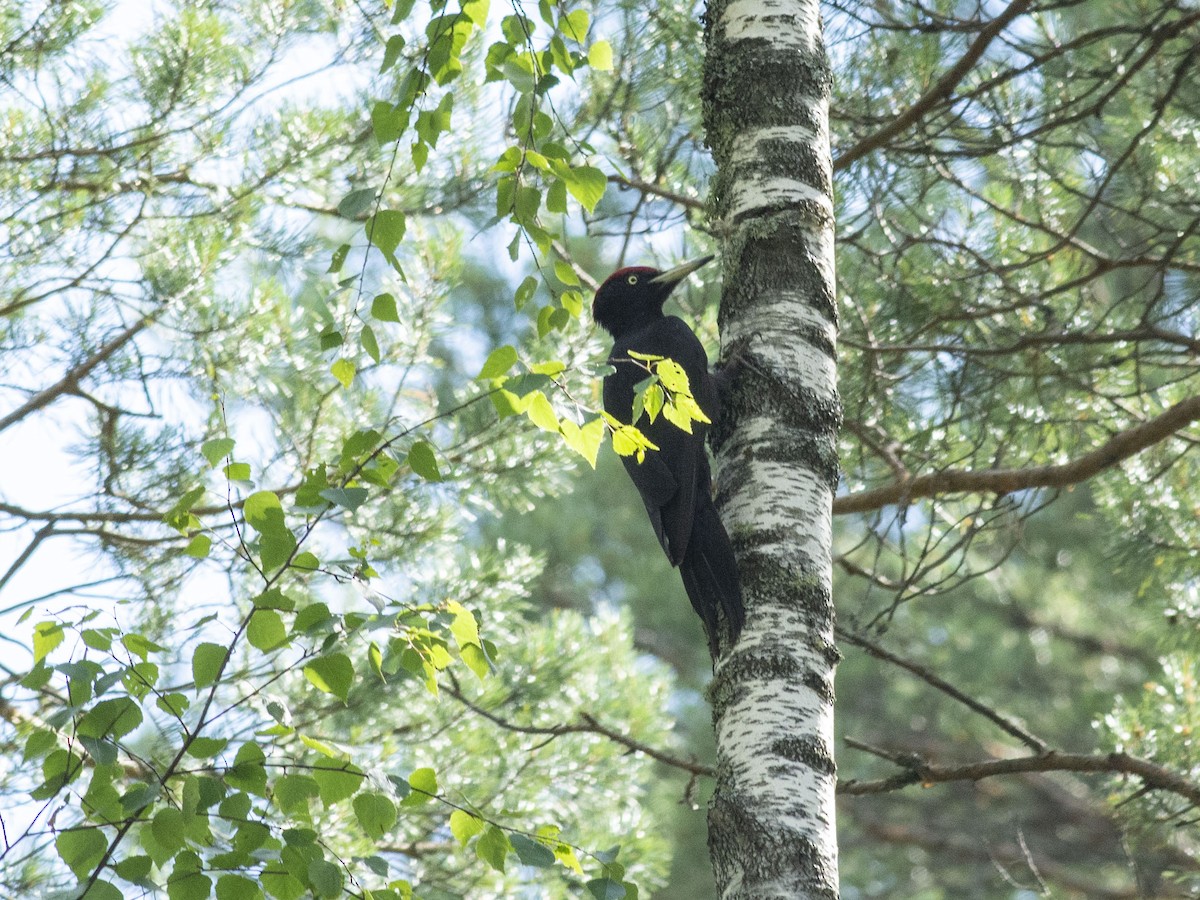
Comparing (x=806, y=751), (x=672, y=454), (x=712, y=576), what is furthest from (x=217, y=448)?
(x=672, y=454)

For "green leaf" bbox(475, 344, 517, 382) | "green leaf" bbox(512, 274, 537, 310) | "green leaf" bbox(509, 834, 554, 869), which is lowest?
"green leaf" bbox(509, 834, 554, 869)

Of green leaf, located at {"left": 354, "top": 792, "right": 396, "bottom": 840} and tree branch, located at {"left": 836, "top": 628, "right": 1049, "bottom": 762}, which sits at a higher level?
tree branch, located at {"left": 836, "top": 628, "right": 1049, "bottom": 762}

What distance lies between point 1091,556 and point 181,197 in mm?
6445

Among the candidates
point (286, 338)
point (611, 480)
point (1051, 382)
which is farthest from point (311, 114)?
point (611, 480)

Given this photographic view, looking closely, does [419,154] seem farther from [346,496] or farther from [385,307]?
[346,496]

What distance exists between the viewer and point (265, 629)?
1894mm

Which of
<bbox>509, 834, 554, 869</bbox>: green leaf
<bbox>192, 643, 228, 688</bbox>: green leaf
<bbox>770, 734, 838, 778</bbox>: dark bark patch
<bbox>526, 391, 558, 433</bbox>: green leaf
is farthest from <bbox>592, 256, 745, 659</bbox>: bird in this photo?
<bbox>192, 643, 228, 688</bbox>: green leaf

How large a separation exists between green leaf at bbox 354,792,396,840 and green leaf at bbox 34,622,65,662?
0.58 metres

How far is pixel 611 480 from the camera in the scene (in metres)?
9.81

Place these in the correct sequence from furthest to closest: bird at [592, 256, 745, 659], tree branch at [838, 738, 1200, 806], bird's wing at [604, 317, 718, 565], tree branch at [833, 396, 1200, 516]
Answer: tree branch at [833, 396, 1200, 516], bird's wing at [604, 317, 718, 565], tree branch at [838, 738, 1200, 806], bird at [592, 256, 745, 659]

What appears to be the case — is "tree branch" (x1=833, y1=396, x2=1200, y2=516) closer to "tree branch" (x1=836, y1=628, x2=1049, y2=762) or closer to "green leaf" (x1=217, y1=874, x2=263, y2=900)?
"tree branch" (x1=836, y1=628, x2=1049, y2=762)

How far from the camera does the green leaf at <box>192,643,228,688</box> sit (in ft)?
6.03

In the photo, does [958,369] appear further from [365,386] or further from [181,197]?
[181,197]

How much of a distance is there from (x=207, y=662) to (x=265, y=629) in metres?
0.10
